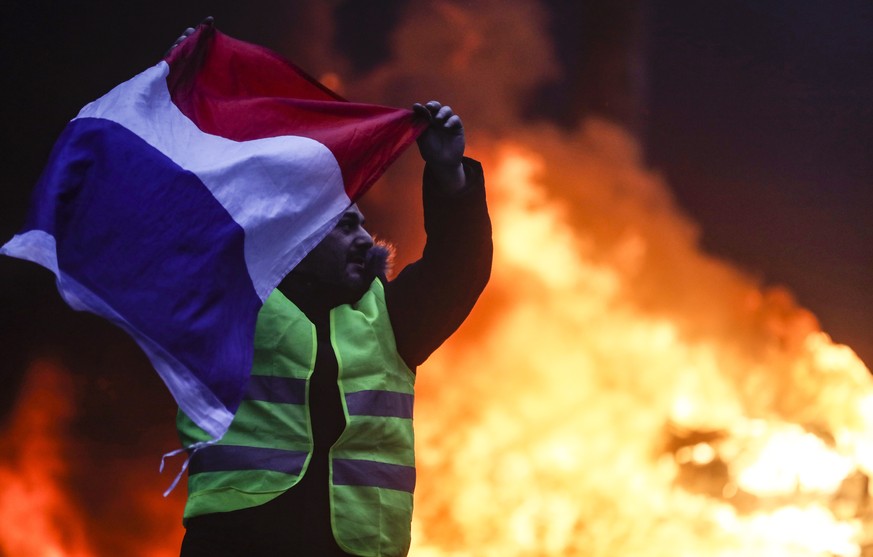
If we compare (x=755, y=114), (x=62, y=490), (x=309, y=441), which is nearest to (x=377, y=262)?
(x=309, y=441)

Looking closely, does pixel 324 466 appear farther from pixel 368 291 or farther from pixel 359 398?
pixel 368 291

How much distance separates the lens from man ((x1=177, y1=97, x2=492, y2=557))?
2658mm

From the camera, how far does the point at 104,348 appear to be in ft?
14.4

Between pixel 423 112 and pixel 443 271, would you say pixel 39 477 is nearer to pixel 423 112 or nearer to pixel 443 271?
pixel 443 271

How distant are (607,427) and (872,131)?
171cm

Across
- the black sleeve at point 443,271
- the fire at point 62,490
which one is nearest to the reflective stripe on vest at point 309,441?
the black sleeve at point 443,271

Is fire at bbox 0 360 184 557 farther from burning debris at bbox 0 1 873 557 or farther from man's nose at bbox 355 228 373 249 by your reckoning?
man's nose at bbox 355 228 373 249

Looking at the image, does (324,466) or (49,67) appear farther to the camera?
(49,67)

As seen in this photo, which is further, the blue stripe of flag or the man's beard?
the man's beard

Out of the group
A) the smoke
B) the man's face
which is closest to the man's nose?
the man's face

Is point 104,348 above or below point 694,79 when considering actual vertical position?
below

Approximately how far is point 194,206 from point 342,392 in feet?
1.92

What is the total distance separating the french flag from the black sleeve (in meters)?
0.20

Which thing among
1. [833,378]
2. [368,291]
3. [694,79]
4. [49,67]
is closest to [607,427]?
[833,378]
